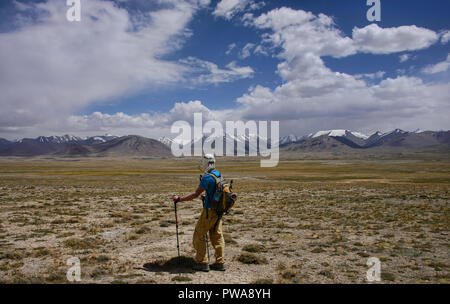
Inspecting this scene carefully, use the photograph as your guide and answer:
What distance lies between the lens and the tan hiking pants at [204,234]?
24.5 ft

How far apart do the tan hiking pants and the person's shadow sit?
558 millimetres

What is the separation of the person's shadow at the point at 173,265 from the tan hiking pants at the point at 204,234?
558mm

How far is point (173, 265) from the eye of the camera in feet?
26.8

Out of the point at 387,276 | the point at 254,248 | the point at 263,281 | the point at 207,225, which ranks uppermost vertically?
the point at 207,225

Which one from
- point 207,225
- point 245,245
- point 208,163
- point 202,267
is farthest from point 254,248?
point 208,163

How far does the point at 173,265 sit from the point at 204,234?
161cm

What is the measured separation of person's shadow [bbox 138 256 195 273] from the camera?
776 cm

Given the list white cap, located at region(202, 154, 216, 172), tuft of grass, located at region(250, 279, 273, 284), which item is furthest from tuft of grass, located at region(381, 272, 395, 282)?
white cap, located at region(202, 154, 216, 172)

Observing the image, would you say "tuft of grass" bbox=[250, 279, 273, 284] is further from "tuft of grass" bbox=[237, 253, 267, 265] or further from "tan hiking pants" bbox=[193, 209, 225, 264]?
"tuft of grass" bbox=[237, 253, 267, 265]

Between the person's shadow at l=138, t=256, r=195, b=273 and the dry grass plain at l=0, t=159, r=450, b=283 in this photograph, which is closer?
the dry grass plain at l=0, t=159, r=450, b=283

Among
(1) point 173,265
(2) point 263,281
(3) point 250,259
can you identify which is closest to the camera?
(2) point 263,281

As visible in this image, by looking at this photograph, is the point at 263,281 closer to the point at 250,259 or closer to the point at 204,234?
the point at 250,259

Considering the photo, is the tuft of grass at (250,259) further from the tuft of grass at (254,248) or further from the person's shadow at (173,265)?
the person's shadow at (173,265)
